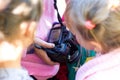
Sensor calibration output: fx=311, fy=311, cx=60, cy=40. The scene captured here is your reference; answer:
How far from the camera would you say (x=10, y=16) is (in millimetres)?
785

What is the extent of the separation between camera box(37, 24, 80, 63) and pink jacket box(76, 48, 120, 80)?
9.6 inches

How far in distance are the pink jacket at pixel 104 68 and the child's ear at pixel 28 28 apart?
368 mm

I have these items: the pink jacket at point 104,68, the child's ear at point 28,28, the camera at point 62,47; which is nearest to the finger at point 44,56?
the camera at point 62,47

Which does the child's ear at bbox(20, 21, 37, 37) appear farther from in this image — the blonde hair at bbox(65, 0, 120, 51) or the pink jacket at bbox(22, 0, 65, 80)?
the pink jacket at bbox(22, 0, 65, 80)

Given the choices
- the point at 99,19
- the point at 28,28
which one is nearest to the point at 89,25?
the point at 99,19

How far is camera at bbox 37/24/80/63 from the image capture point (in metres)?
1.42

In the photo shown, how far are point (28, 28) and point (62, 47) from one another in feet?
1.98

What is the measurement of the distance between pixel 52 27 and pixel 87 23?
0.43 metres

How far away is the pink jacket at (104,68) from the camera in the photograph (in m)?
1.11

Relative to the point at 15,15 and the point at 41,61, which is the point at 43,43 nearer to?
the point at 41,61

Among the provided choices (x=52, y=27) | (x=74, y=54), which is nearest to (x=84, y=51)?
(x=74, y=54)

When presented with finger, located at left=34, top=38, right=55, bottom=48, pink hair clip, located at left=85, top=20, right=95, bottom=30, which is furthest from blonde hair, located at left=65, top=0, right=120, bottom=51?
finger, located at left=34, top=38, right=55, bottom=48

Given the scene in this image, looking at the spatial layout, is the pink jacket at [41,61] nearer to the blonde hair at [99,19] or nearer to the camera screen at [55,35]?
the camera screen at [55,35]

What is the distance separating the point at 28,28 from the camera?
2.77 ft
